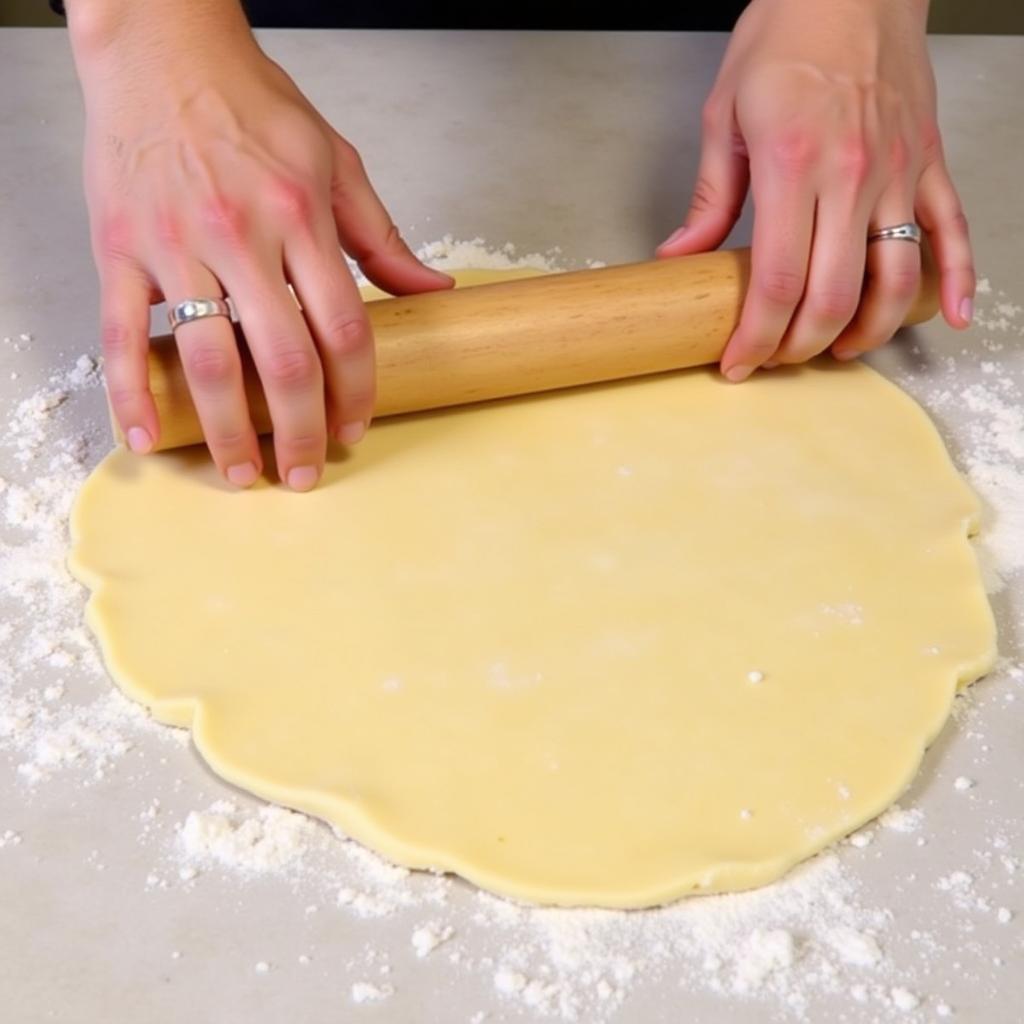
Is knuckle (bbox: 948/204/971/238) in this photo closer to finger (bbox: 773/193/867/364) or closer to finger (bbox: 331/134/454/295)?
finger (bbox: 773/193/867/364)

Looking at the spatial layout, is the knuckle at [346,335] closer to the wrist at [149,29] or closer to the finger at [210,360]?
the finger at [210,360]

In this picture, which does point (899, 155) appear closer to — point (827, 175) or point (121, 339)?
point (827, 175)

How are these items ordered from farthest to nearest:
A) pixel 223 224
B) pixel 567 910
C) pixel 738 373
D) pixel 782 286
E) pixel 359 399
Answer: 1. pixel 738 373
2. pixel 782 286
3. pixel 359 399
4. pixel 223 224
5. pixel 567 910

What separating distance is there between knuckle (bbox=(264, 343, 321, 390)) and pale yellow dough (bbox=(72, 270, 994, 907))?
0.17m

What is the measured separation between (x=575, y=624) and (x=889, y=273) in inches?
23.1

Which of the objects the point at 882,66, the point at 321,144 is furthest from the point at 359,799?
the point at 882,66

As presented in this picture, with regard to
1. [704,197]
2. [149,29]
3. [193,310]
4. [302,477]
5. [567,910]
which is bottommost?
[567,910]

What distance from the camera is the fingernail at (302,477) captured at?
141 centimetres

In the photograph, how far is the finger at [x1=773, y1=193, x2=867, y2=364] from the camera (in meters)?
1.48

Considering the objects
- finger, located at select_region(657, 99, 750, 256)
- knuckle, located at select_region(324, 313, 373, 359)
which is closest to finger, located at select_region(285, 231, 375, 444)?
knuckle, located at select_region(324, 313, 373, 359)

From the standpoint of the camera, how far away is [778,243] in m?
1.47

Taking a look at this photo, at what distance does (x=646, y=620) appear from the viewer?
130 centimetres

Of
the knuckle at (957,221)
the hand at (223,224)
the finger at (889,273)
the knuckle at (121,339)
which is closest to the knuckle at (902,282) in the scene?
the finger at (889,273)

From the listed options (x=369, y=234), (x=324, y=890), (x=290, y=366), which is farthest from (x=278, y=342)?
(x=324, y=890)
